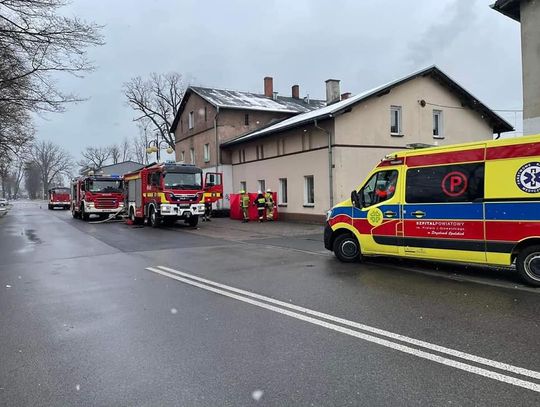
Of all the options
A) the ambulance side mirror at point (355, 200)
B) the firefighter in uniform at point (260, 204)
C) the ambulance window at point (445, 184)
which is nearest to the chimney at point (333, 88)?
the firefighter in uniform at point (260, 204)

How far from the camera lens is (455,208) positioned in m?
8.16

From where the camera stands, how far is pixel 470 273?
8562 mm

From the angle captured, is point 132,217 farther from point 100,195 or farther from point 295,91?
point 295,91

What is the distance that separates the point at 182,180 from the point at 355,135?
26.7ft

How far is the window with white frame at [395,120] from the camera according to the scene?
2174 centimetres

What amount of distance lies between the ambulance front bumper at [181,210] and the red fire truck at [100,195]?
28.0ft

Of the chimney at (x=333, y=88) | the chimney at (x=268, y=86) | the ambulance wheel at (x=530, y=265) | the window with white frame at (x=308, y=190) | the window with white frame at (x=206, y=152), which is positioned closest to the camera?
the ambulance wheel at (x=530, y=265)

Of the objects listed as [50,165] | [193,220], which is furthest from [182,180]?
[50,165]

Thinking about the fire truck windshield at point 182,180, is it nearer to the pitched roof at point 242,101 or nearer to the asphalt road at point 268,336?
the pitched roof at point 242,101

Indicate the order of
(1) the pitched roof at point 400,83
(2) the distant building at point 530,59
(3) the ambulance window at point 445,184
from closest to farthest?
(3) the ambulance window at point 445,184 < (2) the distant building at point 530,59 < (1) the pitched roof at point 400,83

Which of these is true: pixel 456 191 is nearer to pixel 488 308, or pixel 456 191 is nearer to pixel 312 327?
pixel 488 308

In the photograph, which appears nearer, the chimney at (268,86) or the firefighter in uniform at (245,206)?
the firefighter in uniform at (245,206)

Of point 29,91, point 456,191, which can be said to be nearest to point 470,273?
point 456,191

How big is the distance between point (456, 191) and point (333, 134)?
1190cm
